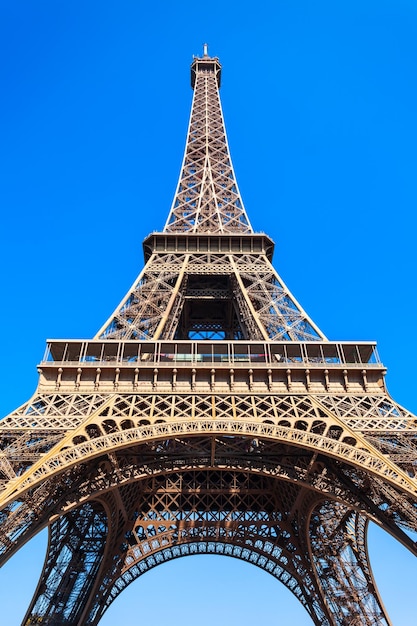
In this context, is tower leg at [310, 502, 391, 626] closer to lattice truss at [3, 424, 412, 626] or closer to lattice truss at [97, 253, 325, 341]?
lattice truss at [3, 424, 412, 626]

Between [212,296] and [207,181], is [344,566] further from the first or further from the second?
[207,181]

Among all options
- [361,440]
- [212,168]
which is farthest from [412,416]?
[212,168]

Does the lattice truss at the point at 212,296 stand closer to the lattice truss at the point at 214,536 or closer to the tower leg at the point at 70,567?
the lattice truss at the point at 214,536

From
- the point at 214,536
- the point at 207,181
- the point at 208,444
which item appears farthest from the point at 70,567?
the point at 207,181

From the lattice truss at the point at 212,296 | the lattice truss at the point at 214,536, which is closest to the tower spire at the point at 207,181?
the lattice truss at the point at 212,296

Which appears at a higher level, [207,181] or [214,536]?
[207,181]

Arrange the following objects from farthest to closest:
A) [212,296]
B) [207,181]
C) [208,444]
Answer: [207,181]
[212,296]
[208,444]

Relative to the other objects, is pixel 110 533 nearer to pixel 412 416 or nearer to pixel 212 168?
pixel 412 416

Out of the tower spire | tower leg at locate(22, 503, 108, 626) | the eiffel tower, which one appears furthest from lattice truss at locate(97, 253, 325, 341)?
tower leg at locate(22, 503, 108, 626)
